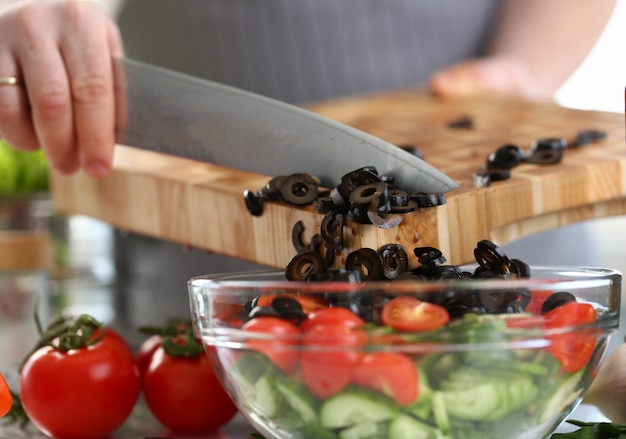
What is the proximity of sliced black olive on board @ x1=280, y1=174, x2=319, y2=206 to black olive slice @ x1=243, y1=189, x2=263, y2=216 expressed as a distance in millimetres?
61

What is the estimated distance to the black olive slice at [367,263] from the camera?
695 mm

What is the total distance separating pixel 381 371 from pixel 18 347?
988 mm

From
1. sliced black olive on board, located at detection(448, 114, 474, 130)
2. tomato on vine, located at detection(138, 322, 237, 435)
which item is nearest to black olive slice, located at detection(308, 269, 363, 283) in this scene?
tomato on vine, located at detection(138, 322, 237, 435)

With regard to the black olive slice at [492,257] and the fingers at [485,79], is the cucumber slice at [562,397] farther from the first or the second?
the fingers at [485,79]

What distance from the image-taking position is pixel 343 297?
58 centimetres

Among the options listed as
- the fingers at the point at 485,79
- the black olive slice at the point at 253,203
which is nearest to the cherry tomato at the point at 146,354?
the black olive slice at the point at 253,203

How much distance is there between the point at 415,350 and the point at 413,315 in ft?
0.08

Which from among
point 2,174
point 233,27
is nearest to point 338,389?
point 233,27

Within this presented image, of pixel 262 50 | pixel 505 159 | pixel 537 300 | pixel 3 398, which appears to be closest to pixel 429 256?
pixel 537 300

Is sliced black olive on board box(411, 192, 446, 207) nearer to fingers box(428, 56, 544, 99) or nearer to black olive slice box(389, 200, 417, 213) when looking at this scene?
black olive slice box(389, 200, 417, 213)

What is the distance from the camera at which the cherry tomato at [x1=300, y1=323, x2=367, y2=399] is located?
0.58 m

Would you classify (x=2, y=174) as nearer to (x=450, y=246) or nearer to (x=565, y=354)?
(x=450, y=246)

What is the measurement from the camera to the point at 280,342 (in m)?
0.60

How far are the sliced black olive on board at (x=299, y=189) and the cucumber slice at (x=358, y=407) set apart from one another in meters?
0.26
